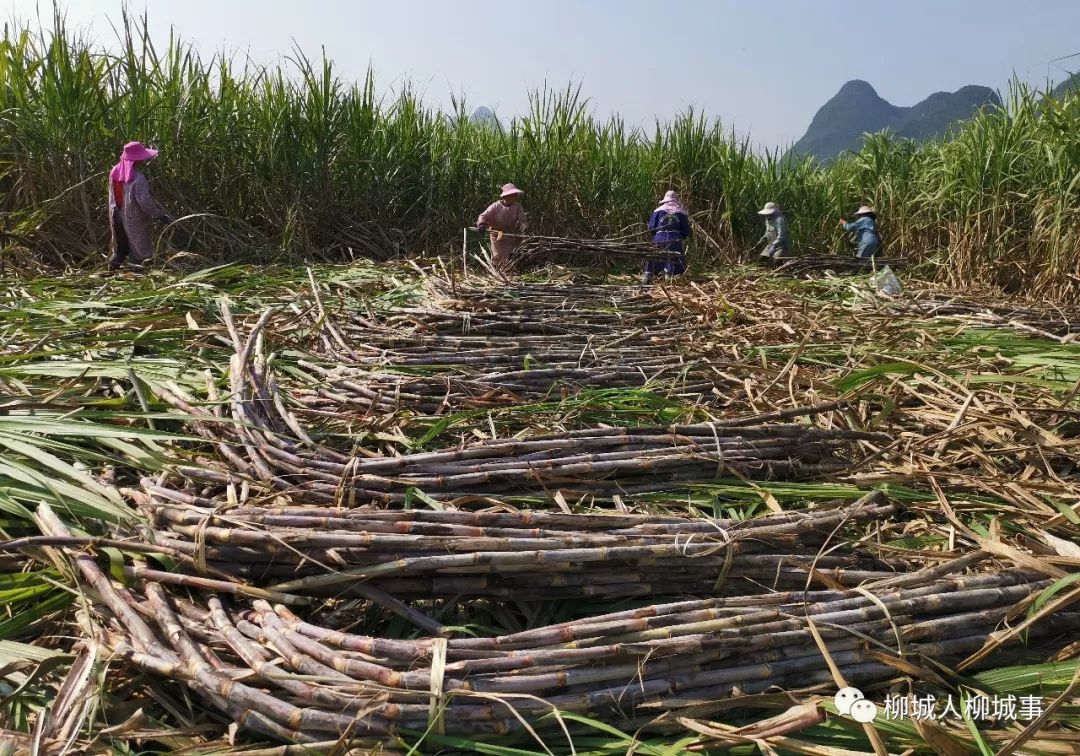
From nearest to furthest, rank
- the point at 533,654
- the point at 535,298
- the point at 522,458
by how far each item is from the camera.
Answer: the point at 533,654 → the point at 522,458 → the point at 535,298

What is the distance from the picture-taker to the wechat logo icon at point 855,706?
3.94ft

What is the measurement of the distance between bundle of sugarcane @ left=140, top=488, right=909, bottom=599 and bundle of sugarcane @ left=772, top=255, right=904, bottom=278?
6.03 m

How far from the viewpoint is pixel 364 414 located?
2.28m

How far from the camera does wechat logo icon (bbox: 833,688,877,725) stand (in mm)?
1201

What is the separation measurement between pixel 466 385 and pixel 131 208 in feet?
14.8

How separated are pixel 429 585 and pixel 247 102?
23.4 ft

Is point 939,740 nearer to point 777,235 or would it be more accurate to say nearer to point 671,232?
point 671,232

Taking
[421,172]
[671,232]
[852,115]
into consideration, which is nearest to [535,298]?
[671,232]

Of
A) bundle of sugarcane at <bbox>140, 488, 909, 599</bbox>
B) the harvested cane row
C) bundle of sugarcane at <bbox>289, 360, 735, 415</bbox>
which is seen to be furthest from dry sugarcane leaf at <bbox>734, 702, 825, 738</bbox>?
the harvested cane row

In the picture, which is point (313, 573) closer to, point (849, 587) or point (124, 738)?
point (124, 738)

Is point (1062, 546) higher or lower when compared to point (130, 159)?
lower

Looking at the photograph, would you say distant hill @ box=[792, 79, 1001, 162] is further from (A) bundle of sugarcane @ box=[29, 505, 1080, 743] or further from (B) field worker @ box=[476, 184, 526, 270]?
(A) bundle of sugarcane @ box=[29, 505, 1080, 743]

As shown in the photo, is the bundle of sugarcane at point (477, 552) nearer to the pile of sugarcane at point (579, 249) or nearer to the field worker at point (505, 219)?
the pile of sugarcane at point (579, 249)

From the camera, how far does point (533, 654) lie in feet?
4.04
